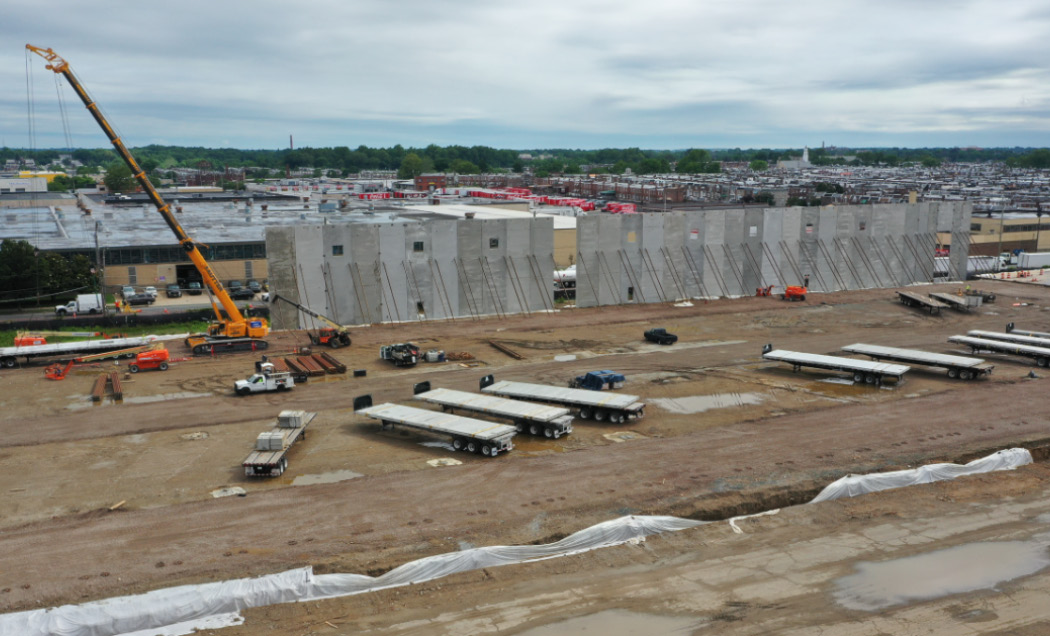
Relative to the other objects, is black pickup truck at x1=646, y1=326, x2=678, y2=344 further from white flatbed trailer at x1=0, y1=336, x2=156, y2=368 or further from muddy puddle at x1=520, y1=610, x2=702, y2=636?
muddy puddle at x1=520, y1=610, x2=702, y2=636

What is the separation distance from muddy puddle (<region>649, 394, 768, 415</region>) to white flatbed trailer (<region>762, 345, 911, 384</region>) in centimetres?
507

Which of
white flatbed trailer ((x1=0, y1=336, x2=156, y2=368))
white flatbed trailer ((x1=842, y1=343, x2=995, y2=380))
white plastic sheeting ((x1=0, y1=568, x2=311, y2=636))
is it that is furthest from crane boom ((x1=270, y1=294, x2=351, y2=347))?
white flatbed trailer ((x1=842, y1=343, x2=995, y2=380))

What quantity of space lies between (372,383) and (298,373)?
4.09 meters

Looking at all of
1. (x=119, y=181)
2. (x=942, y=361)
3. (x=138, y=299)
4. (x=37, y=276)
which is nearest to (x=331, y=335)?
(x=138, y=299)

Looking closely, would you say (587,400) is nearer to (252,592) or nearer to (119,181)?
(252,592)

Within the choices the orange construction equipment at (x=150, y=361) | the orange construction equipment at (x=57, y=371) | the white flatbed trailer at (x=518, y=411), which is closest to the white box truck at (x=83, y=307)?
the orange construction equipment at (x=57, y=371)

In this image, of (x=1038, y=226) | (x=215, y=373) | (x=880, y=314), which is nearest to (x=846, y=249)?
(x=880, y=314)

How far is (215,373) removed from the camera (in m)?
41.8

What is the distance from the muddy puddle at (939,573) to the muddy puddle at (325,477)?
16026 millimetres

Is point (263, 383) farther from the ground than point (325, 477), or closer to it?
farther from the ground

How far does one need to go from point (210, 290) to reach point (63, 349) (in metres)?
8.75

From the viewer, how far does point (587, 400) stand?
33688 millimetres

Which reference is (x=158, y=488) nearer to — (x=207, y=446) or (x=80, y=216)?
(x=207, y=446)

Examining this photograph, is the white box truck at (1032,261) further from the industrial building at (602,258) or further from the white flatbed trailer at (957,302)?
the white flatbed trailer at (957,302)
